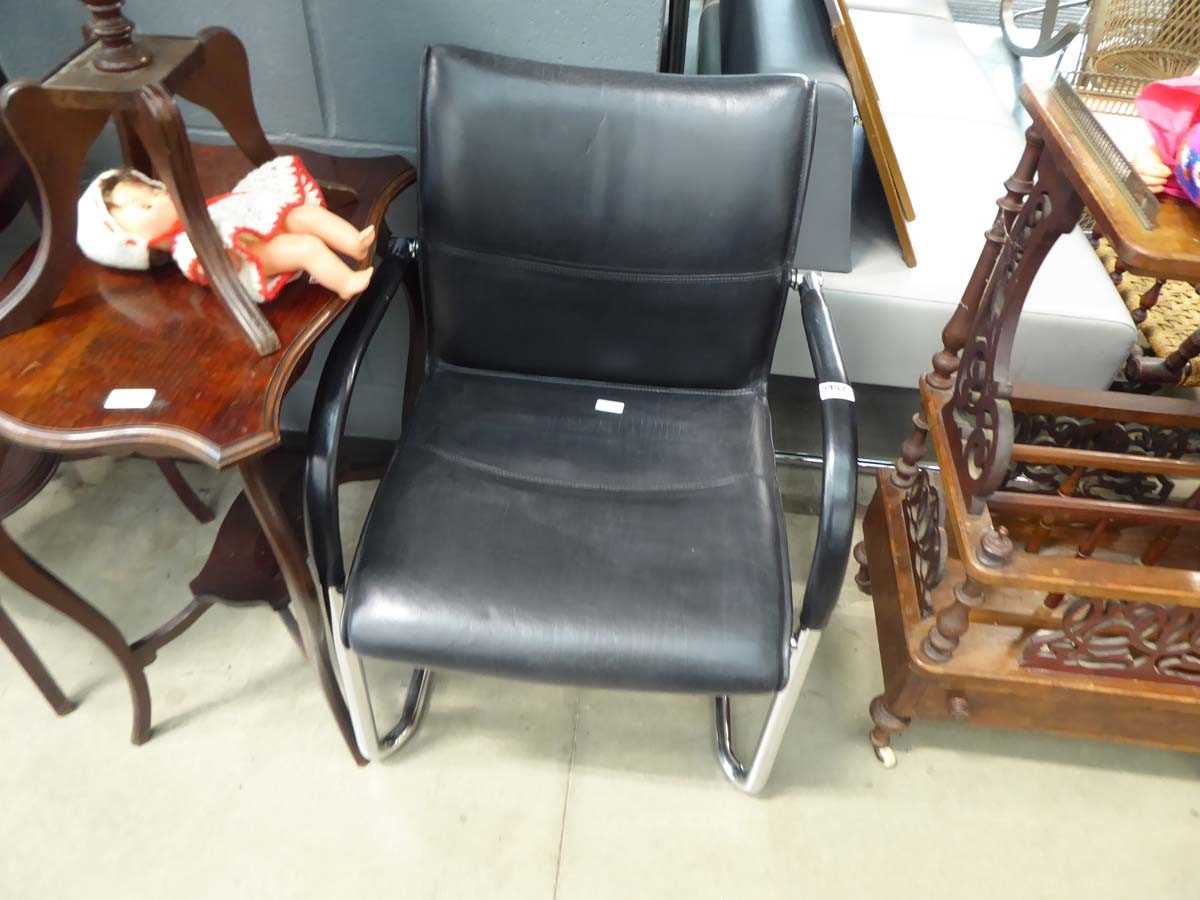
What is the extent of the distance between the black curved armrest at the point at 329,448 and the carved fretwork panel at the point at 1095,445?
3.22ft

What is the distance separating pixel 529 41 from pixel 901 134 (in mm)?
991

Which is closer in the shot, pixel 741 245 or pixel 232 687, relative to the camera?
pixel 741 245

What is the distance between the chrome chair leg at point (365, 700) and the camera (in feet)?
3.22

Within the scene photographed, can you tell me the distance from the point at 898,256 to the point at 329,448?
103cm

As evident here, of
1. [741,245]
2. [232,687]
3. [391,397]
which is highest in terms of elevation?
[741,245]

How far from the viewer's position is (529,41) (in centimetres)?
112

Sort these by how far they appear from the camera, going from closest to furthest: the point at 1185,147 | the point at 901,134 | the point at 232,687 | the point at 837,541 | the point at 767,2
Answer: the point at 1185,147 < the point at 837,541 < the point at 232,687 < the point at 767,2 < the point at 901,134

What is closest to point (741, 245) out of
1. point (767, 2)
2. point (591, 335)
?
point (591, 335)

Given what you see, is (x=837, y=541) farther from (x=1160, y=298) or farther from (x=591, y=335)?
(x=1160, y=298)

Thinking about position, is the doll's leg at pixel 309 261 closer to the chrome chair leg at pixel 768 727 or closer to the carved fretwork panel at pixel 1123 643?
the chrome chair leg at pixel 768 727

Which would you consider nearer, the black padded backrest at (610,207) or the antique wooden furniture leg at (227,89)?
the antique wooden furniture leg at (227,89)

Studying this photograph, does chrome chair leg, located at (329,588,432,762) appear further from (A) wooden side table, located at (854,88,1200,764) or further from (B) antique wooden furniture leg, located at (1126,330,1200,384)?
(B) antique wooden furniture leg, located at (1126,330,1200,384)

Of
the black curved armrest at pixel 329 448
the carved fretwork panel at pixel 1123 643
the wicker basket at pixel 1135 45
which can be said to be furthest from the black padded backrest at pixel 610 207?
the wicker basket at pixel 1135 45

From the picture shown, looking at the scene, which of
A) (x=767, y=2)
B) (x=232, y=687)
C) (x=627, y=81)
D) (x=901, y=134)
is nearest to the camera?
(x=627, y=81)
